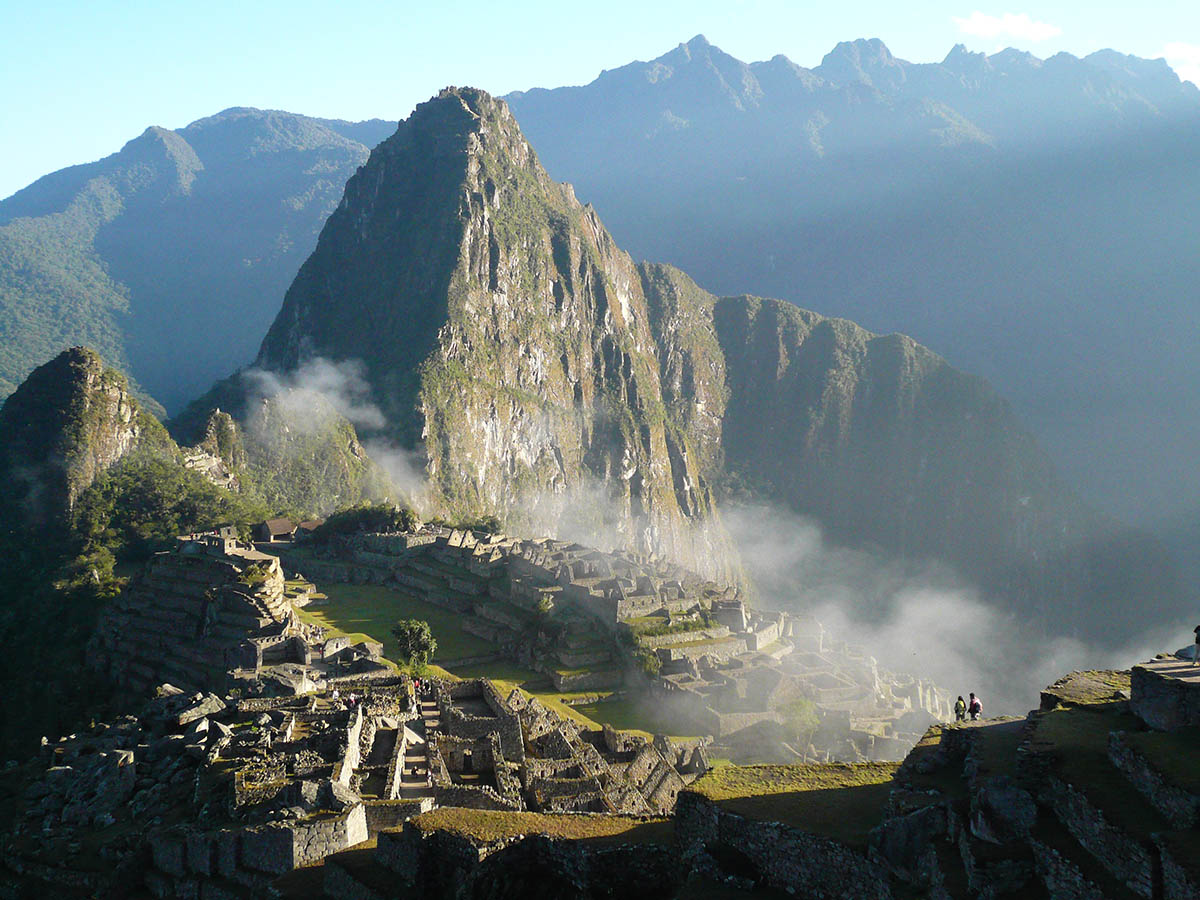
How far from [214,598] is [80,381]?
4439cm

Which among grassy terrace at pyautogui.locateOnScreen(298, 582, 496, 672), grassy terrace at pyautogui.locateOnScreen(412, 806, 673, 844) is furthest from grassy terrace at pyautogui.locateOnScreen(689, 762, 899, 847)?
grassy terrace at pyautogui.locateOnScreen(298, 582, 496, 672)

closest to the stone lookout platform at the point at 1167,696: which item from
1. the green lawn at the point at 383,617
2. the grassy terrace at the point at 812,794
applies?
the grassy terrace at the point at 812,794

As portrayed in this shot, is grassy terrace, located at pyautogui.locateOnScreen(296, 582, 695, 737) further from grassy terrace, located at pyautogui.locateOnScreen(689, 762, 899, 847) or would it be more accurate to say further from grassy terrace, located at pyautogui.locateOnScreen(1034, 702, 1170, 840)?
grassy terrace, located at pyautogui.locateOnScreen(1034, 702, 1170, 840)

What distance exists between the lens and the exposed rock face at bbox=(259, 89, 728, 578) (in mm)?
152375

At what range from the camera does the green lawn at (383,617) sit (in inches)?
2014

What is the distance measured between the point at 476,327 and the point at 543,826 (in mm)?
150658

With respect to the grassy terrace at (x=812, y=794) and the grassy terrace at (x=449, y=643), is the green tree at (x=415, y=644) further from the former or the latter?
the grassy terrace at (x=812, y=794)

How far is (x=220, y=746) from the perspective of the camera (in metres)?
22.9

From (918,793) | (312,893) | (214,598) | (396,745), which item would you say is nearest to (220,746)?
(396,745)

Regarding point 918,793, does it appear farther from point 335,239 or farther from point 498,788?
point 335,239

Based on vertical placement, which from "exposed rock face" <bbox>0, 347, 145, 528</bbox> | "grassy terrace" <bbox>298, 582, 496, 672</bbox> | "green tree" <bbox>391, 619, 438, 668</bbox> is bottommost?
"green tree" <bbox>391, 619, 438, 668</bbox>

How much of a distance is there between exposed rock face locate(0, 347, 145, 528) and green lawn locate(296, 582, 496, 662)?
23.8 metres

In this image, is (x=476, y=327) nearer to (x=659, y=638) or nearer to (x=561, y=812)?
(x=659, y=638)

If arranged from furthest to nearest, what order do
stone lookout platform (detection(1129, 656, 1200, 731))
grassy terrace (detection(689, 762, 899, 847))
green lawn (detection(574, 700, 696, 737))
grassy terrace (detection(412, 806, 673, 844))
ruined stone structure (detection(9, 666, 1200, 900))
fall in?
green lawn (detection(574, 700, 696, 737)) → grassy terrace (detection(412, 806, 673, 844)) → grassy terrace (detection(689, 762, 899, 847)) → stone lookout platform (detection(1129, 656, 1200, 731)) → ruined stone structure (detection(9, 666, 1200, 900))
